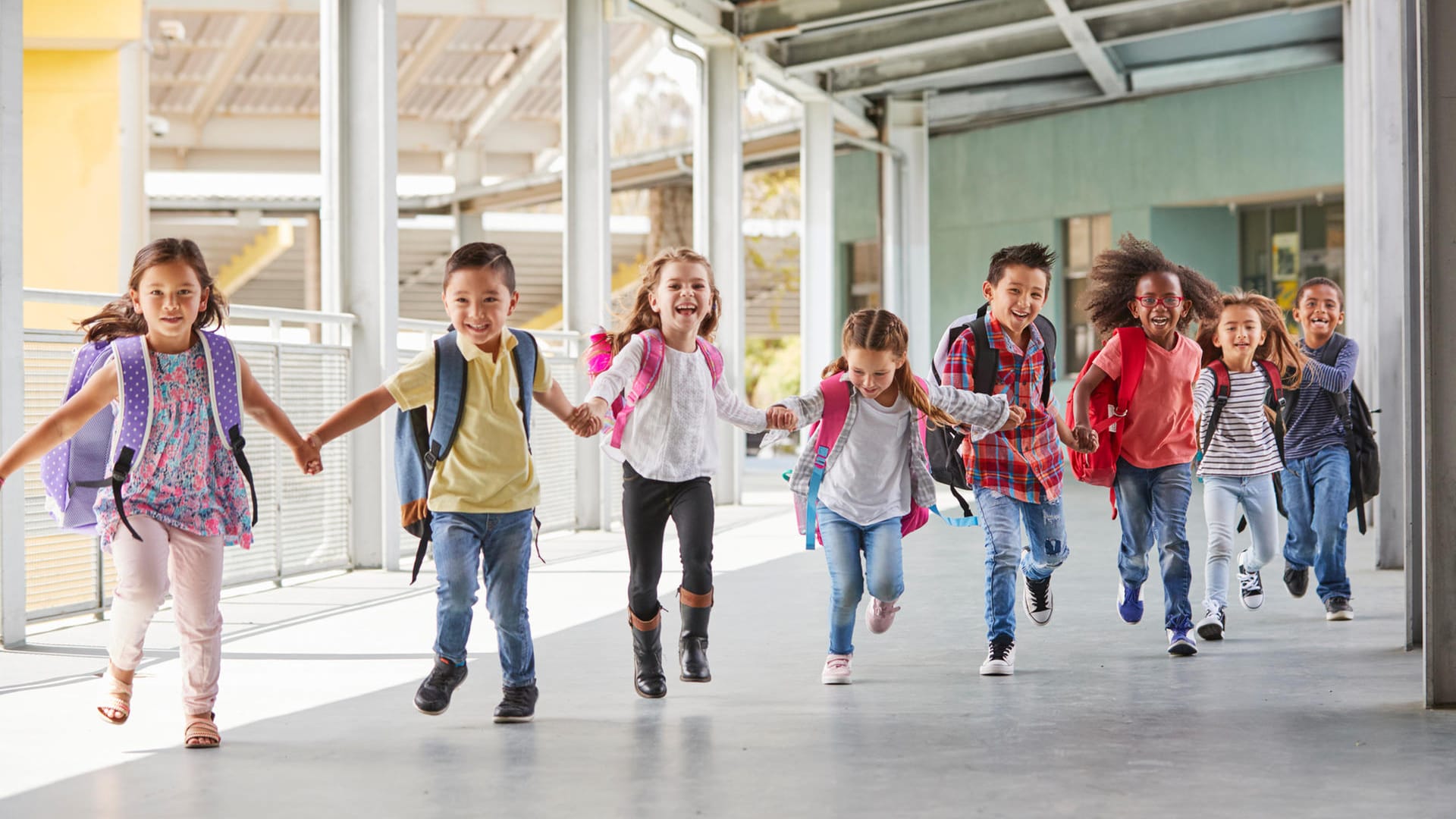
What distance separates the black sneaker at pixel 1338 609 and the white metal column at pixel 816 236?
37.6 feet

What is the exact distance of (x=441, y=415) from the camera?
468 centimetres

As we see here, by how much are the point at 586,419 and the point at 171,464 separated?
4.18 feet

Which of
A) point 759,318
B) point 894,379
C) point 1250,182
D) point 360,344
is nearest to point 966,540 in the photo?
point 360,344

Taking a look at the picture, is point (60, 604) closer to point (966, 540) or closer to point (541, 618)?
point (541, 618)

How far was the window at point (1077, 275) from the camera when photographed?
72.8ft

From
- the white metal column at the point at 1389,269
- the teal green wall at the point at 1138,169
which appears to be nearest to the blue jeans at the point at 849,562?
the white metal column at the point at 1389,269

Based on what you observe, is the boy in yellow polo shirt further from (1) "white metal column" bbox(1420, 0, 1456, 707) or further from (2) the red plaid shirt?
(1) "white metal column" bbox(1420, 0, 1456, 707)

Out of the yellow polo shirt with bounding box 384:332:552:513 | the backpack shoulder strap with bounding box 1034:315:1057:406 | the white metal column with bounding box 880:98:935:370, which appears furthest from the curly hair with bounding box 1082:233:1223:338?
the white metal column with bounding box 880:98:935:370

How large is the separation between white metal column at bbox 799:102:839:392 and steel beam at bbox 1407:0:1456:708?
13.4 meters

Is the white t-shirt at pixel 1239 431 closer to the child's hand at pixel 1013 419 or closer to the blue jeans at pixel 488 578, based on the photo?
the child's hand at pixel 1013 419

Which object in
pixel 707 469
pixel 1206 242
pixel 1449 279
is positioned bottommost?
pixel 707 469

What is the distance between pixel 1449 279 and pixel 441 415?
10.5ft

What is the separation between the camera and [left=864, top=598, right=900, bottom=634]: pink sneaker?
5.75 m

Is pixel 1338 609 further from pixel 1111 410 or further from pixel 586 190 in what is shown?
pixel 586 190
